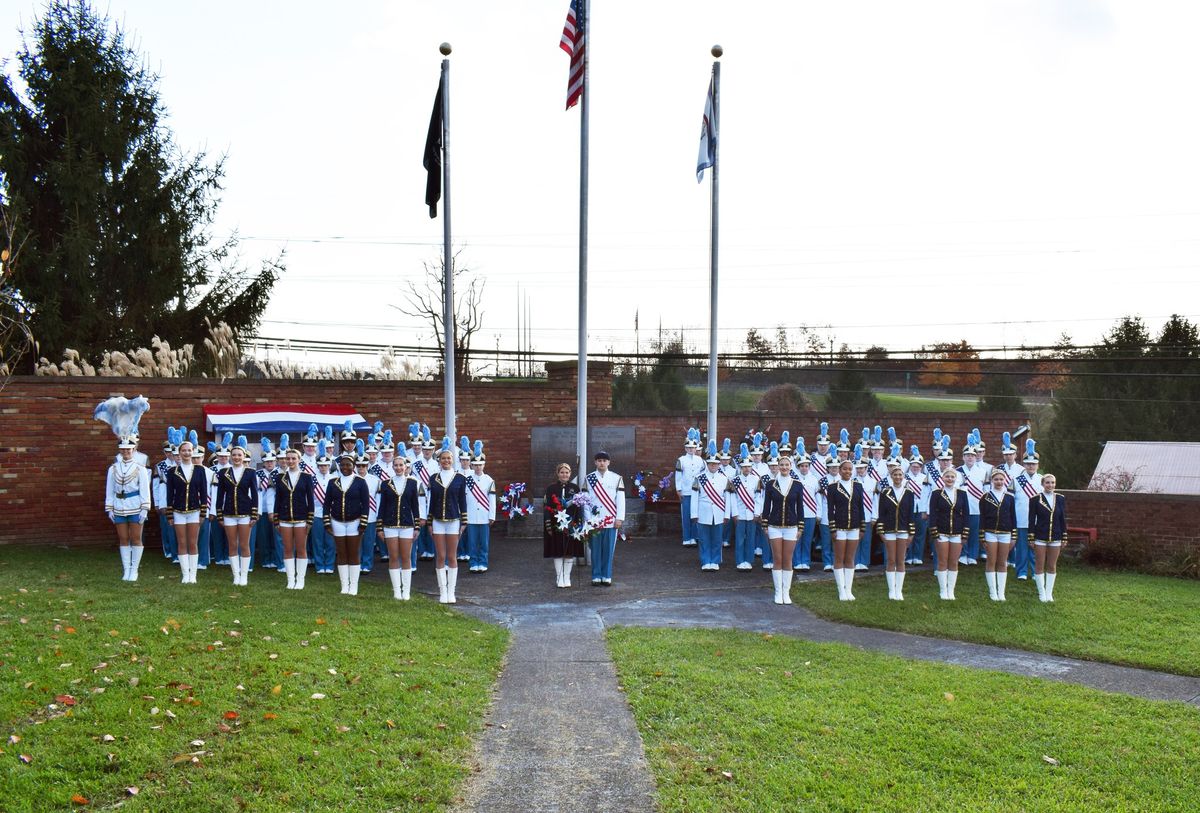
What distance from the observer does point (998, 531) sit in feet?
44.7

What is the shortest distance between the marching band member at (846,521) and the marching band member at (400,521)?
6089 millimetres

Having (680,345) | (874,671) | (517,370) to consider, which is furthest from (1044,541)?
(680,345)

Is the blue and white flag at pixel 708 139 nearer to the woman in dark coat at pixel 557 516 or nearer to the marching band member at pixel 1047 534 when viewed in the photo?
the woman in dark coat at pixel 557 516

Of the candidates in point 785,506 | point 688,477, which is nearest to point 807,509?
point 688,477

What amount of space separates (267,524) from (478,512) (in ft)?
11.9

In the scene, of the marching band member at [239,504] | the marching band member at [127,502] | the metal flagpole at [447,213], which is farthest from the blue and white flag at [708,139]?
the marching band member at [127,502]

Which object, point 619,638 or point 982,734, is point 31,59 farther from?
point 982,734

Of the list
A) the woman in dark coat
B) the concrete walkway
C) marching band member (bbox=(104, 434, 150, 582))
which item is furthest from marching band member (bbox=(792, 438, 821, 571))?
marching band member (bbox=(104, 434, 150, 582))

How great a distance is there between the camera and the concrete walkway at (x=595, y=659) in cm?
677

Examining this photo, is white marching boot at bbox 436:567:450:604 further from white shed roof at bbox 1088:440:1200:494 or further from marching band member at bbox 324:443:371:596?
white shed roof at bbox 1088:440:1200:494

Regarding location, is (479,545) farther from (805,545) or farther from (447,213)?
(447,213)

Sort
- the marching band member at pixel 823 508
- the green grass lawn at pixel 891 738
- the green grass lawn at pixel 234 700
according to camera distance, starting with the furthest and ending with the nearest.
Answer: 1. the marching band member at pixel 823 508
2. the green grass lawn at pixel 891 738
3. the green grass lawn at pixel 234 700

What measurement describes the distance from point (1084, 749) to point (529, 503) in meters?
14.2

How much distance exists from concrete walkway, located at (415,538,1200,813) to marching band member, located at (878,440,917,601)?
2.90ft
